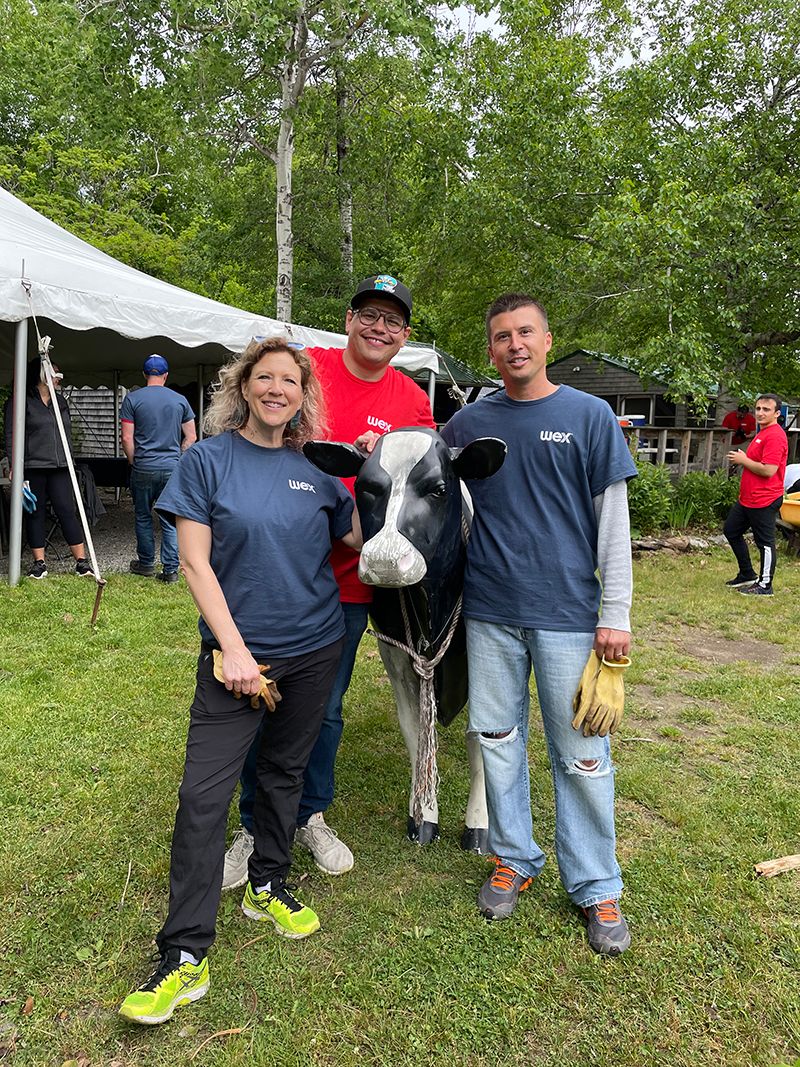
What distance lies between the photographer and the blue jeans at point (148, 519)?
666 cm

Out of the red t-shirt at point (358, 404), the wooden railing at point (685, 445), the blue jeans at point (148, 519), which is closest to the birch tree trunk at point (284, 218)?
the blue jeans at point (148, 519)

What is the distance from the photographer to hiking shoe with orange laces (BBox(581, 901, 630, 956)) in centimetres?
224

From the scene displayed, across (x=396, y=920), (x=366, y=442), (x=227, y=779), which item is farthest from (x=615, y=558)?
(x=396, y=920)

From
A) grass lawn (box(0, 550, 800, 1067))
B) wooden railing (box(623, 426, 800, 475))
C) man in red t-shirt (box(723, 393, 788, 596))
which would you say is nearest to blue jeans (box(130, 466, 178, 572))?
grass lawn (box(0, 550, 800, 1067))

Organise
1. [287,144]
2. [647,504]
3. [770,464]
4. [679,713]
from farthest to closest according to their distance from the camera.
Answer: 1. [287,144]
2. [647,504]
3. [770,464]
4. [679,713]

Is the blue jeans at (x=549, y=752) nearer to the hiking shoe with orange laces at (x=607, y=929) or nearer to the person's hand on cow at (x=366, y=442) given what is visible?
the hiking shoe with orange laces at (x=607, y=929)

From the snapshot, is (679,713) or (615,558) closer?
(615,558)

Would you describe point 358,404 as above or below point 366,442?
above

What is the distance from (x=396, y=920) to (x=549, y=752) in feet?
2.48

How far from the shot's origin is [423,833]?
2848 mm

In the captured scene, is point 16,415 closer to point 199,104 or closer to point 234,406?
point 234,406

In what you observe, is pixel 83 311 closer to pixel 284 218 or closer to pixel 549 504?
pixel 549 504

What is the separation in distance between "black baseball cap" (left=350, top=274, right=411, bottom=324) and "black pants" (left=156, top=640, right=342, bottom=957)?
1.22 meters

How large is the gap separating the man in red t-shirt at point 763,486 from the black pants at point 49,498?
6.33 m
